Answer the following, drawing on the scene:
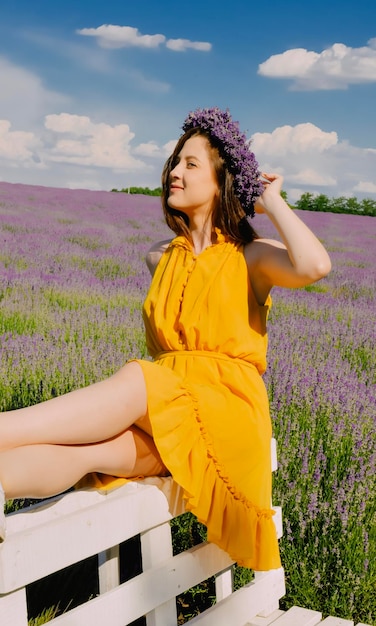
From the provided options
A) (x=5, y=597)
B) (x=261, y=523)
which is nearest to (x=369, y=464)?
(x=261, y=523)

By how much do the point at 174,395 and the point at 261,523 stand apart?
0.47 metres

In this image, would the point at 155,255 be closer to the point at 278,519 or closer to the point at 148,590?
the point at 278,519

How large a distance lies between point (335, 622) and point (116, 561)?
2.44ft

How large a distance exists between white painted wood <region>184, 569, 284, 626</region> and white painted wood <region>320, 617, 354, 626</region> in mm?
177

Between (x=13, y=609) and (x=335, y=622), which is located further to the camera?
(x=335, y=622)

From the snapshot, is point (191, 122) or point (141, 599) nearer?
point (141, 599)

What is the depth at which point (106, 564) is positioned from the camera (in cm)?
232

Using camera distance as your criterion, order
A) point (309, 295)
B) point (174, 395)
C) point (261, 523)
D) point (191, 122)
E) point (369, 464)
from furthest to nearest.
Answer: point (309, 295)
point (369, 464)
point (191, 122)
point (261, 523)
point (174, 395)

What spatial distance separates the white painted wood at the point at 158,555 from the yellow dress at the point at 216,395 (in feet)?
0.35

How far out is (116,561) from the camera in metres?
2.31

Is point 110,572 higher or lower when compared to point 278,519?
lower

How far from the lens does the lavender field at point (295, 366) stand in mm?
2645

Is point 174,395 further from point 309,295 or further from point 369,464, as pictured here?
point 309,295

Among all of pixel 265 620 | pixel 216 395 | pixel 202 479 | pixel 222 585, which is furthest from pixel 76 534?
pixel 265 620
